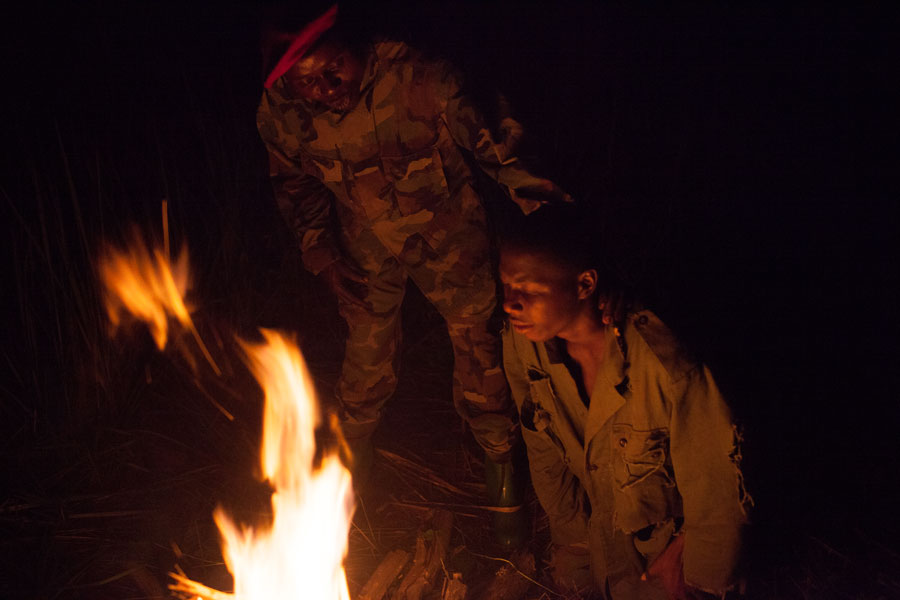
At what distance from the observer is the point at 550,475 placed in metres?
2.56

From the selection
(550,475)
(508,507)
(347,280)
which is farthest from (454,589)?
(347,280)

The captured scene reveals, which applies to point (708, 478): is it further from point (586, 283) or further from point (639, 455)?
point (586, 283)

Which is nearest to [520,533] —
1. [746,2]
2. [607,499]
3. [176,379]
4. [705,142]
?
[607,499]

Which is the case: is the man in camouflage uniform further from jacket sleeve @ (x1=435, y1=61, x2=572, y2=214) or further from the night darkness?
the night darkness

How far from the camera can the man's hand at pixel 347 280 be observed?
284 cm

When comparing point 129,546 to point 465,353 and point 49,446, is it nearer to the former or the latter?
point 49,446

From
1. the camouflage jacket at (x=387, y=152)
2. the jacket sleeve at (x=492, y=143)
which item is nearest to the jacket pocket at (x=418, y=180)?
the camouflage jacket at (x=387, y=152)

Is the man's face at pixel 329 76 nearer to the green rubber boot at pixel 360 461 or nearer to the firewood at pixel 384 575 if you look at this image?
the green rubber boot at pixel 360 461

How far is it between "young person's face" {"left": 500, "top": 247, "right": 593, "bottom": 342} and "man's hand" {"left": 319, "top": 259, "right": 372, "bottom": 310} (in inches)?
38.1

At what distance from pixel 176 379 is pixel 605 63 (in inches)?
166

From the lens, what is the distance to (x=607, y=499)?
2305 mm

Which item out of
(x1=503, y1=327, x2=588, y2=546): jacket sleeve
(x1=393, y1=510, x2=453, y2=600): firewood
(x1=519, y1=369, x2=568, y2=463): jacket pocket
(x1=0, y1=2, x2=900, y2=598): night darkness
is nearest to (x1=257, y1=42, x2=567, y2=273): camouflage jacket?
(x1=0, y1=2, x2=900, y2=598): night darkness

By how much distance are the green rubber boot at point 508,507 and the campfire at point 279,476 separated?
2.29 ft

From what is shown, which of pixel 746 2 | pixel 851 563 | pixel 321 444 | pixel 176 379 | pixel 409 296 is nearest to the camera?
pixel 851 563
